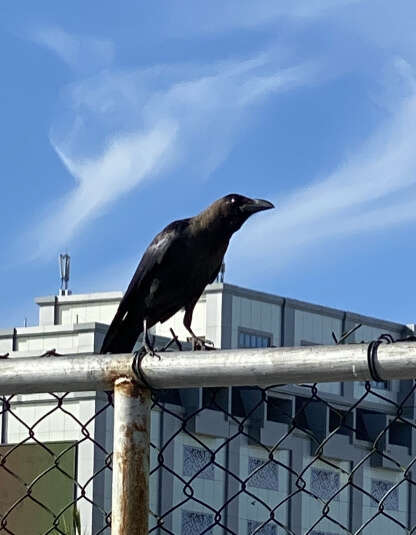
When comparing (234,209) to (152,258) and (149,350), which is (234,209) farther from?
(149,350)

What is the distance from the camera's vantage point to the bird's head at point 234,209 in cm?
699

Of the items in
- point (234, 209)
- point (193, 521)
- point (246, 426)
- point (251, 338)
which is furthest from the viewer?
point (251, 338)

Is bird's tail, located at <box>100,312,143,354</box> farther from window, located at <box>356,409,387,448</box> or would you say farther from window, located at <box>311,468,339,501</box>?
window, located at <box>356,409,387,448</box>

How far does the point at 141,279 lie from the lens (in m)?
6.68

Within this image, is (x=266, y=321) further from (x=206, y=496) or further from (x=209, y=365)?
(x=209, y=365)

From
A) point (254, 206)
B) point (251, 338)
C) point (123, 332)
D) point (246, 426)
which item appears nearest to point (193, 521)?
point (246, 426)

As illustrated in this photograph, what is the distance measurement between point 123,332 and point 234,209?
106 cm

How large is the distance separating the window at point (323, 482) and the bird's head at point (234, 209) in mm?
39200

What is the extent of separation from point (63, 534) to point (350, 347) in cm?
75

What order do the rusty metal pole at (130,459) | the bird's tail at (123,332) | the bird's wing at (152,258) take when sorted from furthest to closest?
the bird's wing at (152,258), the bird's tail at (123,332), the rusty metal pole at (130,459)

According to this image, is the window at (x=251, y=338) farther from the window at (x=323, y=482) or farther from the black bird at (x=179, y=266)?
the black bird at (x=179, y=266)

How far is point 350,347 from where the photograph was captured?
261 centimetres

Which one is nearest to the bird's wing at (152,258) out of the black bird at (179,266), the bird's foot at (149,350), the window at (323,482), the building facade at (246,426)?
the black bird at (179,266)

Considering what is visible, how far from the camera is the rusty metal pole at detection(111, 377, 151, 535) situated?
2699 millimetres
